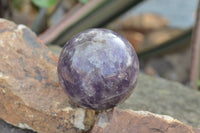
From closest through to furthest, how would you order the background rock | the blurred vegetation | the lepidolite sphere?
the lepidolite sphere → the background rock → the blurred vegetation

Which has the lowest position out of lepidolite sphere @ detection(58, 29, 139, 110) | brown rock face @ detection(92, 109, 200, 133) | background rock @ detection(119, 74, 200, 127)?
background rock @ detection(119, 74, 200, 127)

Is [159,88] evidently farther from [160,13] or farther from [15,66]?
[160,13]

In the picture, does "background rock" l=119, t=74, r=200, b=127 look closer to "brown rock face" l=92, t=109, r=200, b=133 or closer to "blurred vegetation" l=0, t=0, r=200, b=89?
"brown rock face" l=92, t=109, r=200, b=133

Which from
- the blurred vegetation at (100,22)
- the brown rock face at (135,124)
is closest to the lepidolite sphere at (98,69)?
the brown rock face at (135,124)

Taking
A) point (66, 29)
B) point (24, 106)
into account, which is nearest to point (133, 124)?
point (24, 106)

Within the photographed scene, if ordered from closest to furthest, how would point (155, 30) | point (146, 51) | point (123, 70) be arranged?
1. point (123, 70)
2. point (146, 51)
3. point (155, 30)

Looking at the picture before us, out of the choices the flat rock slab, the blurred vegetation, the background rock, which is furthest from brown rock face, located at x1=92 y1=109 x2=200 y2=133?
the blurred vegetation

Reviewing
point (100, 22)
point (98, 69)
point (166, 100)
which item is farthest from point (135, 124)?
point (100, 22)

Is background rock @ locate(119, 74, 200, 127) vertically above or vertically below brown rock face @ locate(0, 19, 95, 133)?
below
